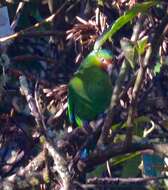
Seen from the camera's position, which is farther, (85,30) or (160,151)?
(85,30)

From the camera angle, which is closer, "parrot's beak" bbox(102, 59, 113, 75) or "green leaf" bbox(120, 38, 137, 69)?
"green leaf" bbox(120, 38, 137, 69)

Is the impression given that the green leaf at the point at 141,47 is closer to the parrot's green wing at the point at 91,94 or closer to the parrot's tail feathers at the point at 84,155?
the parrot's tail feathers at the point at 84,155

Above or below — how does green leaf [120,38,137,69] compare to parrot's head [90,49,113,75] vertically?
above

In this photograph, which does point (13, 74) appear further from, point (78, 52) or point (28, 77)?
point (78, 52)

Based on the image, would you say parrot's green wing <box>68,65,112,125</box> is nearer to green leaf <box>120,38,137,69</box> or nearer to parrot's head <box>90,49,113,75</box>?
parrot's head <box>90,49,113,75</box>

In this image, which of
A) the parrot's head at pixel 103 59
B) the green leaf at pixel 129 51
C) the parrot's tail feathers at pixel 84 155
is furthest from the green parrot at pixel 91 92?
the green leaf at pixel 129 51

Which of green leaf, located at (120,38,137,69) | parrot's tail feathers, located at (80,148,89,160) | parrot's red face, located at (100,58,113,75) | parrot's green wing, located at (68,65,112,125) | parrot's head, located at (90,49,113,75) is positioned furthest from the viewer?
parrot's green wing, located at (68,65,112,125)

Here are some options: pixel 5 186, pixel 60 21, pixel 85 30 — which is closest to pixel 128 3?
pixel 85 30

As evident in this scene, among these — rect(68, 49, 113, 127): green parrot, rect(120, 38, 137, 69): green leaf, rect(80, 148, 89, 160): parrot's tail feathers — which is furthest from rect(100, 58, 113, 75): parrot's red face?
rect(120, 38, 137, 69): green leaf

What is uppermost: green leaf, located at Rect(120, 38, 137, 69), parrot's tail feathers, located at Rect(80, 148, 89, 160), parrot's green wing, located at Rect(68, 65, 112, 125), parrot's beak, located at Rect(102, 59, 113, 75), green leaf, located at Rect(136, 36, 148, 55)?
green leaf, located at Rect(120, 38, 137, 69)
